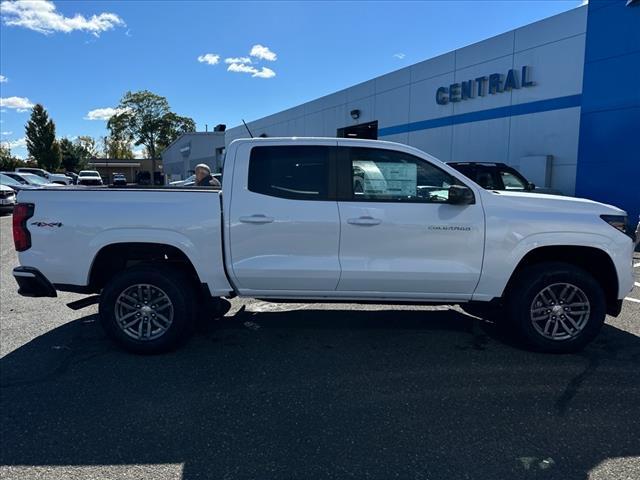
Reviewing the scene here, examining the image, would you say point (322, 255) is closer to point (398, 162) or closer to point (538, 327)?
point (398, 162)

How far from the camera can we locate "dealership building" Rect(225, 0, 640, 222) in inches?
516

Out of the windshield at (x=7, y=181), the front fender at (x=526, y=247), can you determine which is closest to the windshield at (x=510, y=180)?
the front fender at (x=526, y=247)

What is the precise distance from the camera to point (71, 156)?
285ft

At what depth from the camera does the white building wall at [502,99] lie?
47.9ft

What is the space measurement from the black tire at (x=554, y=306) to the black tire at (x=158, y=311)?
3010 mm

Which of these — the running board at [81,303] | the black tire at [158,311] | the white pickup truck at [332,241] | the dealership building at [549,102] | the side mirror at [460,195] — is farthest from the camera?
the dealership building at [549,102]

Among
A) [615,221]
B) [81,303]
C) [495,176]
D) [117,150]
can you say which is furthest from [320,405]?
[117,150]

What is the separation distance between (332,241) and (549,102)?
13.4m

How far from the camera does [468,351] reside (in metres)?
4.76

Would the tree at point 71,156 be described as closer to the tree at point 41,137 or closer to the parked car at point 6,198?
the tree at point 41,137

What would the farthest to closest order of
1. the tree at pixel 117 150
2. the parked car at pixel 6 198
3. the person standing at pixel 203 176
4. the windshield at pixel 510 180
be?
the tree at pixel 117 150 < the parked car at pixel 6 198 < the windshield at pixel 510 180 < the person standing at pixel 203 176

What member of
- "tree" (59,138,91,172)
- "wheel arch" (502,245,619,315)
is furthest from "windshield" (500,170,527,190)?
"tree" (59,138,91,172)

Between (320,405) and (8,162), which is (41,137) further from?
(320,405)

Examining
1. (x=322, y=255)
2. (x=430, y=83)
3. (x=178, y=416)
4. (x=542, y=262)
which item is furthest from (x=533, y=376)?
(x=430, y=83)
